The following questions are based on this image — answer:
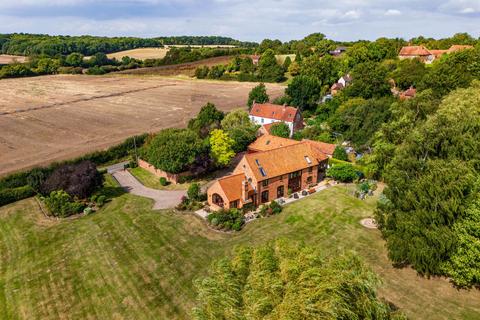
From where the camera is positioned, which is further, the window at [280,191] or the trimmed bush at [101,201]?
the trimmed bush at [101,201]

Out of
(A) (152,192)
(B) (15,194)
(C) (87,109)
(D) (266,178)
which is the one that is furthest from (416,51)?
(B) (15,194)

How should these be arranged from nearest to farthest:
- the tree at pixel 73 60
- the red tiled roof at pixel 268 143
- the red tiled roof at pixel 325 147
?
the red tiled roof at pixel 325 147 → the red tiled roof at pixel 268 143 → the tree at pixel 73 60

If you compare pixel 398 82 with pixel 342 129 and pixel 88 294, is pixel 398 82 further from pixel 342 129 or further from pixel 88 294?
pixel 88 294

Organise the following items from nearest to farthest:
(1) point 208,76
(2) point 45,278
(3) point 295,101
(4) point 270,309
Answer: (4) point 270,309
(2) point 45,278
(3) point 295,101
(1) point 208,76

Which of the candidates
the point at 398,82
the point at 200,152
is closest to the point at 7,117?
the point at 200,152

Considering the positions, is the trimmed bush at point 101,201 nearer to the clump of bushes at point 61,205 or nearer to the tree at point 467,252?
the clump of bushes at point 61,205

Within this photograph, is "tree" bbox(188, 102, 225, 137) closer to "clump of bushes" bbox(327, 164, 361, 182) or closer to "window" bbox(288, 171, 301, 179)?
"window" bbox(288, 171, 301, 179)

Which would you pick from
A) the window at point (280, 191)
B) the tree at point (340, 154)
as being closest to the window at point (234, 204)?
the window at point (280, 191)

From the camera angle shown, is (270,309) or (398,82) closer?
(270,309)
